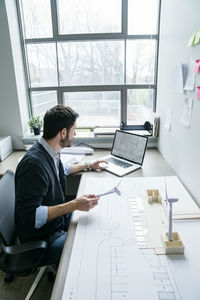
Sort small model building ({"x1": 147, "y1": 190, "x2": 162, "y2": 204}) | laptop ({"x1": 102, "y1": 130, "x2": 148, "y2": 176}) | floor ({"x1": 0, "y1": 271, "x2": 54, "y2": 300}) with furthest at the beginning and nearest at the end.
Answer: laptop ({"x1": 102, "y1": 130, "x2": 148, "y2": 176}), floor ({"x1": 0, "y1": 271, "x2": 54, "y2": 300}), small model building ({"x1": 147, "y1": 190, "x2": 162, "y2": 204})

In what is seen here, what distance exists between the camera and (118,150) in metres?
1.85

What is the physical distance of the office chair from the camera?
1.04 m

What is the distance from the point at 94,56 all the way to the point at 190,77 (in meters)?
1.25

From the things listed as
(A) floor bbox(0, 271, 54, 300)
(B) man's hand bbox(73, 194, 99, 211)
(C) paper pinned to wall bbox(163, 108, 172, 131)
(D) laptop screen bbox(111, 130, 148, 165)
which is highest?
(C) paper pinned to wall bbox(163, 108, 172, 131)

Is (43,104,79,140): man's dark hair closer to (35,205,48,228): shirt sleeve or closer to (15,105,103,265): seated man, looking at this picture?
(15,105,103,265): seated man

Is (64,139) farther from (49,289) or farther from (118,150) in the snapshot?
(49,289)

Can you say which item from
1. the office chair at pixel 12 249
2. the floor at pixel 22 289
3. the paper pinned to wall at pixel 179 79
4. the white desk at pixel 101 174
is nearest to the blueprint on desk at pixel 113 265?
the white desk at pixel 101 174

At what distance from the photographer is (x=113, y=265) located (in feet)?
2.61

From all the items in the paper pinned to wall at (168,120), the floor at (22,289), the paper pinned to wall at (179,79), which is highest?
the paper pinned to wall at (179,79)

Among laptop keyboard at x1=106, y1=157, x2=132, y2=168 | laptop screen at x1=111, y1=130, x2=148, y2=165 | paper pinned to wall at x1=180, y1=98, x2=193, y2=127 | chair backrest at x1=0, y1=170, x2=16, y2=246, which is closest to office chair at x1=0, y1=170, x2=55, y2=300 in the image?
chair backrest at x1=0, y1=170, x2=16, y2=246

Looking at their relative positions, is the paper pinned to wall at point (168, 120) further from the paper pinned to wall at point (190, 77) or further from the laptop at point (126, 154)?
the paper pinned to wall at point (190, 77)

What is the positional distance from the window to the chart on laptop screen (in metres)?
0.58

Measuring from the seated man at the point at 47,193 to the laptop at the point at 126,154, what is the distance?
1.67 ft

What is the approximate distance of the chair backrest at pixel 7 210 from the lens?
1.09m
